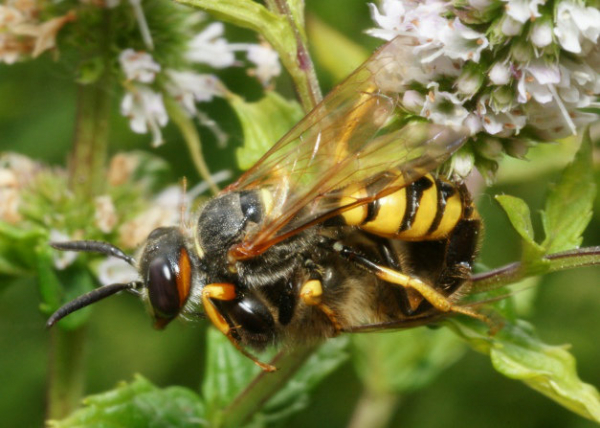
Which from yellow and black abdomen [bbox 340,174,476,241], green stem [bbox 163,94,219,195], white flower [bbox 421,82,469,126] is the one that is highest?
white flower [bbox 421,82,469,126]

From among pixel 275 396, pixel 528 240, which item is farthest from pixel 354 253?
pixel 275 396

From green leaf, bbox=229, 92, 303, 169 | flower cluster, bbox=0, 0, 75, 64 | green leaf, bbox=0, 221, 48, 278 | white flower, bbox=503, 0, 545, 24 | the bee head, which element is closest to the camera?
white flower, bbox=503, 0, 545, 24

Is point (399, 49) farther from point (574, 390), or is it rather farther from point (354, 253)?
point (574, 390)

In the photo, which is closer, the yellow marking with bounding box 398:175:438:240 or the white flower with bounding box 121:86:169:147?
the yellow marking with bounding box 398:175:438:240

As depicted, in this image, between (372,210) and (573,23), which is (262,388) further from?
(573,23)

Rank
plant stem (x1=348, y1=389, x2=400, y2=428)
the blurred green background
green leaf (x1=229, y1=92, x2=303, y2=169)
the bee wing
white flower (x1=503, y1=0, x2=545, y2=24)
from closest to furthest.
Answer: white flower (x1=503, y1=0, x2=545, y2=24)
the bee wing
green leaf (x1=229, y1=92, x2=303, y2=169)
plant stem (x1=348, y1=389, x2=400, y2=428)
the blurred green background

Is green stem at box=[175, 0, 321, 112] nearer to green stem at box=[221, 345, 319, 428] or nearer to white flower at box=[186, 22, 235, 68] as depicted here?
→ green stem at box=[221, 345, 319, 428]

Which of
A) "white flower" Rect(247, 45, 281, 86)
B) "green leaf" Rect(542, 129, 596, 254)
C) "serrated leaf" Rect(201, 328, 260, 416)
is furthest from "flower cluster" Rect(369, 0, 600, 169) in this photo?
"serrated leaf" Rect(201, 328, 260, 416)
